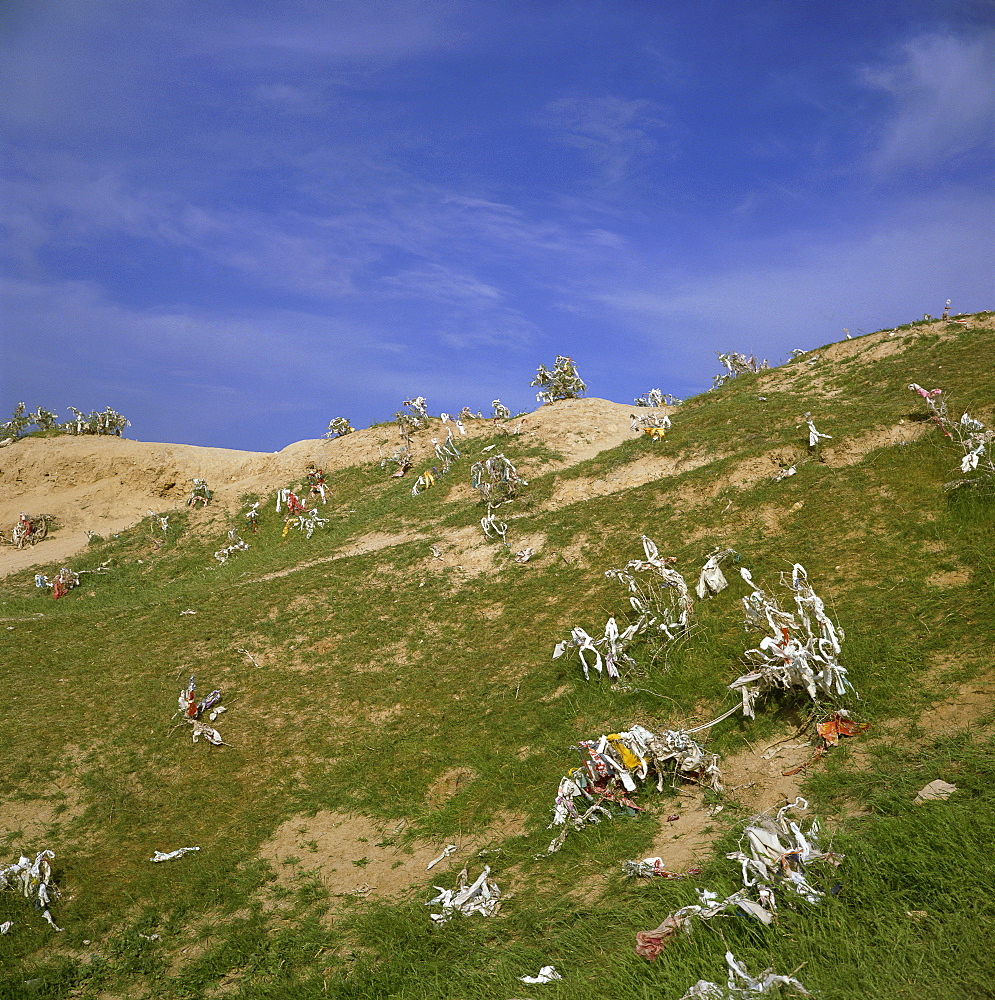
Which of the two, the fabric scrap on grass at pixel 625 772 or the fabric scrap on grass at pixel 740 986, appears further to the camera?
the fabric scrap on grass at pixel 625 772

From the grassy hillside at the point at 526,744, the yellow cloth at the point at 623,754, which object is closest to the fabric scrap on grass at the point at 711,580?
the grassy hillside at the point at 526,744

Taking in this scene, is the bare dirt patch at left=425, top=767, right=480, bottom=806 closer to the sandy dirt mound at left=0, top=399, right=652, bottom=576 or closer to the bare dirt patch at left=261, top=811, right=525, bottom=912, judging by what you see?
the bare dirt patch at left=261, top=811, right=525, bottom=912

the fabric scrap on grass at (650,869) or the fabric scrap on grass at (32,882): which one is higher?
the fabric scrap on grass at (32,882)

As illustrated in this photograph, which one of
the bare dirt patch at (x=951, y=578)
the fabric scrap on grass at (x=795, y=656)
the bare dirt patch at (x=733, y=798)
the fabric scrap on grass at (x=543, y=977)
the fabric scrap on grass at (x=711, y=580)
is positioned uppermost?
the fabric scrap on grass at (x=711, y=580)

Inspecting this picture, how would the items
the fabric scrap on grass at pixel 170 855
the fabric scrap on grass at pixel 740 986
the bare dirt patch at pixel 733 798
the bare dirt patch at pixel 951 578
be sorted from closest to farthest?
the fabric scrap on grass at pixel 740 986
the bare dirt patch at pixel 733 798
the fabric scrap on grass at pixel 170 855
the bare dirt patch at pixel 951 578

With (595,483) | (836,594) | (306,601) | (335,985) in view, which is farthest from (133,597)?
(836,594)

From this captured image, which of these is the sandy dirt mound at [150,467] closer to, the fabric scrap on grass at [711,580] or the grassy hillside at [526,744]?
the grassy hillside at [526,744]

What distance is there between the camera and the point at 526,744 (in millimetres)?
10328

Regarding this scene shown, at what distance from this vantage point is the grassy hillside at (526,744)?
5977 millimetres

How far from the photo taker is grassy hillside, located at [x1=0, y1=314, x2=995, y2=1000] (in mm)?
5977

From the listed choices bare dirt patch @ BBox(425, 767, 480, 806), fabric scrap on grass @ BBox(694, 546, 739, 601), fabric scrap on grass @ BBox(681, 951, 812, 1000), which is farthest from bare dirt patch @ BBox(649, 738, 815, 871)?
fabric scrap on grass @ BBox(694, 546, 739, 601)

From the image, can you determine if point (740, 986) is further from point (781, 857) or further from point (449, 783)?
point (449, 783)

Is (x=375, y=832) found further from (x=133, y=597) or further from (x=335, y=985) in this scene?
(x=133, y=597)

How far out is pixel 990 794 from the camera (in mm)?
6016
